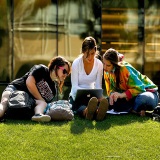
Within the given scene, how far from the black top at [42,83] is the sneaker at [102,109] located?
37.1 inches

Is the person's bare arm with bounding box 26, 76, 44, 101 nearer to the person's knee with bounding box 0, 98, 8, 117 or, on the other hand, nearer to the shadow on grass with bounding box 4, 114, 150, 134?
the person's knee with bounding box 0, 98, 8, 117

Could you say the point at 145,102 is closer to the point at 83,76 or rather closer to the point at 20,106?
the point at 83,76

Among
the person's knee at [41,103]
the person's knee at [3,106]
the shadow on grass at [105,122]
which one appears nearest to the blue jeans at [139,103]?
the shadow on grass at [105,122]

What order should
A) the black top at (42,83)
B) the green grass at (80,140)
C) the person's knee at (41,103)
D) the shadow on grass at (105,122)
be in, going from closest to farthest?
the green grass at (80,140) < the shadow on grass at (105,122) < the person's knee at (41,103) < the black top at (42,83)

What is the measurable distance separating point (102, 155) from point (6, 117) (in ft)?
7.15

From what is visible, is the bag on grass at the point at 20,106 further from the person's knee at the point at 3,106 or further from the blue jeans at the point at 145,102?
the blue jeans at the point at 145,102

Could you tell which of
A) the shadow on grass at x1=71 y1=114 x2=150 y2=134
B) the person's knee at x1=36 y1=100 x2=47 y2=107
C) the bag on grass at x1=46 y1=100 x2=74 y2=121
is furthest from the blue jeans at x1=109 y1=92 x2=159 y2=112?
the person's knee at x1=36 y1=100 x2=47 y2=107

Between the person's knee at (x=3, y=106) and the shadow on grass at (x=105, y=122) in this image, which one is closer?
the shadow on grass at (x=105, y=122)

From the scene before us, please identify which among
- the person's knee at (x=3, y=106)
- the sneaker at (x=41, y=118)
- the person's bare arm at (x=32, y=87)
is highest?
the person's bare arm at (x=32, y=87)

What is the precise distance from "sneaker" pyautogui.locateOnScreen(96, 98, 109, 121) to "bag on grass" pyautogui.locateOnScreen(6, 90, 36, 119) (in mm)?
1051

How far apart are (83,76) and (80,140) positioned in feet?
6.47

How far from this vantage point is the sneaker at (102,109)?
7861 mm

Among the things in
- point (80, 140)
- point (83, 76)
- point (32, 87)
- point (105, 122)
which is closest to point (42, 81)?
point (32, 87)

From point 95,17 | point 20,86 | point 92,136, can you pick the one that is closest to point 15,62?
point 95,17
